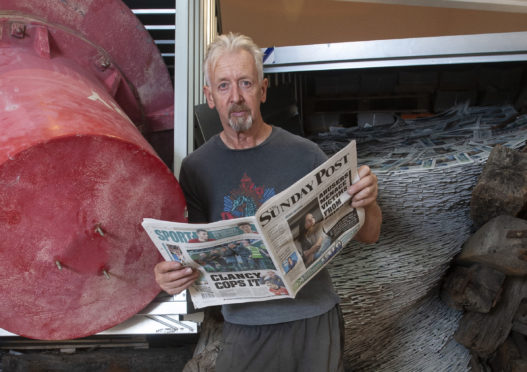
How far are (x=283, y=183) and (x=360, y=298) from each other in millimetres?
838

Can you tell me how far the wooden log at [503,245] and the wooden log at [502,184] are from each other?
5 cm

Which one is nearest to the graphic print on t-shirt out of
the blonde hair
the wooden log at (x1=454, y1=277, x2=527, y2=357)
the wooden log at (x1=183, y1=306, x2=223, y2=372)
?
the blonde hair

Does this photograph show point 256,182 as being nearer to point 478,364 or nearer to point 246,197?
point 246,197

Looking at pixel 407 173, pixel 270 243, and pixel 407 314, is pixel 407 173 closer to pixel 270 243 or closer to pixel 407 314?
pixel 407 314

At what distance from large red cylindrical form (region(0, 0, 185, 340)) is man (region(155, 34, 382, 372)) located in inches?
5.1

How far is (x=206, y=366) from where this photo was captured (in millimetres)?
1407

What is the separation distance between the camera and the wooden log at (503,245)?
151cm

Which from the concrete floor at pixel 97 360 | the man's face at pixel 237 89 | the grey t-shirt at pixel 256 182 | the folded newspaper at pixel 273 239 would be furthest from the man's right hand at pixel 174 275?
the concrete floor at pixel 97 360

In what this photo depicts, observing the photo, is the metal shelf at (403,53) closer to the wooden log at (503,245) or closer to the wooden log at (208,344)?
the wooden log at (503,245)

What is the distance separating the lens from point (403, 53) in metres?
1.88

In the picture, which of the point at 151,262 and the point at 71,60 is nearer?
the point at 151,262

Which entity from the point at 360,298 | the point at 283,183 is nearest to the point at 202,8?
the point at 283,183

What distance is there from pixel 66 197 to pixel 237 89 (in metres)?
0.45

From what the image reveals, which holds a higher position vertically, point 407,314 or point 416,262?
point 416,262
